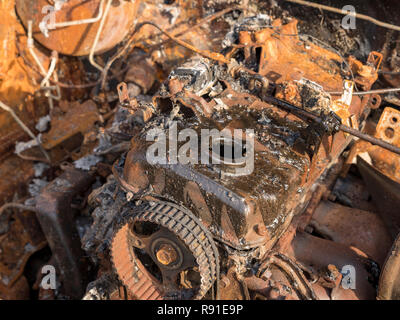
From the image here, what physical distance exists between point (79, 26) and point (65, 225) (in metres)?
1.96

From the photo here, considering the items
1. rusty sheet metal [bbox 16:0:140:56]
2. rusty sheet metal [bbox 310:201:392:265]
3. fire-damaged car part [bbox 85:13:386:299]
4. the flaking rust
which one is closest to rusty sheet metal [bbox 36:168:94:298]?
the flaking rust

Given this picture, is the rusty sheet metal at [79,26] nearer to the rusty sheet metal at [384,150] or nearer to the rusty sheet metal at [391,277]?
the rusty sheet metal at [384,150]

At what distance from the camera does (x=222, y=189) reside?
1.91 metres

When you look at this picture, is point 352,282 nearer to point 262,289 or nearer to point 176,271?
point 262,289

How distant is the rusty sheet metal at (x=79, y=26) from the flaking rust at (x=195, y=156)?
1cm

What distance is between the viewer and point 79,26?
3.68 metres

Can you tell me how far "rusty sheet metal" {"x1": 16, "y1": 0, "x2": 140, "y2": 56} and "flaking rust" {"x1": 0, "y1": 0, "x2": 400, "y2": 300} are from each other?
13mm

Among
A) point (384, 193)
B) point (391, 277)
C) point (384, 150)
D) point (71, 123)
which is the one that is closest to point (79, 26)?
point (71, 123)

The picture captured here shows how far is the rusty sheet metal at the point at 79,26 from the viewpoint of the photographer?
11.6 ft

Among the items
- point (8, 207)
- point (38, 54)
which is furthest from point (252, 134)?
point (38, 54)

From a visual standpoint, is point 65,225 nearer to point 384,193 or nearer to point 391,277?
point 391,277

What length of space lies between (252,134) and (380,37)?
2.04 m

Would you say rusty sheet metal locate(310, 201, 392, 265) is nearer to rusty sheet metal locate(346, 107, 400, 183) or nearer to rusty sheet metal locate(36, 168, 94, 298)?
rusty sheet metal locate(346, 107, 400, 183)

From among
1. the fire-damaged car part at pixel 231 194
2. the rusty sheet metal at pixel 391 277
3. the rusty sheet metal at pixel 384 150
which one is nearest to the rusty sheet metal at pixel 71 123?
the fire-damaged car part at pixel 231 194
